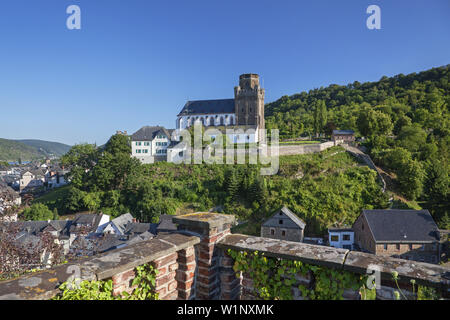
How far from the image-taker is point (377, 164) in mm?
41875

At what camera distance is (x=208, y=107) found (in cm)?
6538

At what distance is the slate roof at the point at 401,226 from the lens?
2325cm

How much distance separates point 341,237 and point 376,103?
2810 inches

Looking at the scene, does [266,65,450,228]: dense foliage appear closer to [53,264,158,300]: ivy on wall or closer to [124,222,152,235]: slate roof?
[124,222,152,235]: slate roof

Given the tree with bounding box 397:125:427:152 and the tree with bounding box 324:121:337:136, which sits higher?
the tree with bounding box 324:121:337:136

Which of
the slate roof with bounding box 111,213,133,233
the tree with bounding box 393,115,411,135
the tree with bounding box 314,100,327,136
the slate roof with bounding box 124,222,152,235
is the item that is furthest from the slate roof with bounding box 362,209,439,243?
the tree with bounding box 393,115,411,135

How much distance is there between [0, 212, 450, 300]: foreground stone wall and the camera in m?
2.06

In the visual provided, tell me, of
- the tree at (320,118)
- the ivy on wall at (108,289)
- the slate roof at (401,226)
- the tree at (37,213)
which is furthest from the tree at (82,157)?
the ivy on wall at (108,289)

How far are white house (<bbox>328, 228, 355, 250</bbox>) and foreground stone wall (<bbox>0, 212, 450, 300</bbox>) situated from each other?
26771mm

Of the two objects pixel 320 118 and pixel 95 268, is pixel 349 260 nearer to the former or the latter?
pixel 95 268

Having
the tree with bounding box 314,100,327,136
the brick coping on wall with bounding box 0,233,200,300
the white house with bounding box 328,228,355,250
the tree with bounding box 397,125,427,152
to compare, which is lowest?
the white house with bounding box 328,228,355,250

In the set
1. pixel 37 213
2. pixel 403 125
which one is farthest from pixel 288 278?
pixel 403 125

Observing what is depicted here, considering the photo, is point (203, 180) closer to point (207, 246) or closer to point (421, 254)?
point (421, 254)
